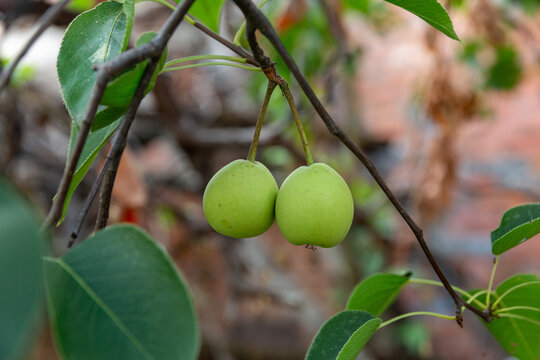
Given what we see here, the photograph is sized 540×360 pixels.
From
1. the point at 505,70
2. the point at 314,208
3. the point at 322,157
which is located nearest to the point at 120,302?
the point at 314,208

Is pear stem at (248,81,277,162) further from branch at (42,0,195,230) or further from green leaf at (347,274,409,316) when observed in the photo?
green leaf at (347,274,409,316)

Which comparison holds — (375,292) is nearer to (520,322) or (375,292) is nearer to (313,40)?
(520,322)

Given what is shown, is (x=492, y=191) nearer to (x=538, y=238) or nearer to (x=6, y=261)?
(x=538, y=238)

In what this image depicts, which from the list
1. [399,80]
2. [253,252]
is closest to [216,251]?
[253,252]

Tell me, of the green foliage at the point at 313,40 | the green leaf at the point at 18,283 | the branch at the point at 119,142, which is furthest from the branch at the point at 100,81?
the green foliage at the point at 313,40

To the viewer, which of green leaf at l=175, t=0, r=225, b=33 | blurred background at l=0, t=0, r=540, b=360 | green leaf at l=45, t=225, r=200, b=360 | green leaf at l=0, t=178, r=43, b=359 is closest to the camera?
green leaf at l=0, t=178, r=43, b=359

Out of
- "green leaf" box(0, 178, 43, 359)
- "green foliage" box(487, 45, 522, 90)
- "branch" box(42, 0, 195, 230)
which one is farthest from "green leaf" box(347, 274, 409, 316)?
"green foliage" box(487, 45, 522, 90)

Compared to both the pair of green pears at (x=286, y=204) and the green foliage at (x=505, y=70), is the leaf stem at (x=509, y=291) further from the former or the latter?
the green foliage at (x=505, y=70)
